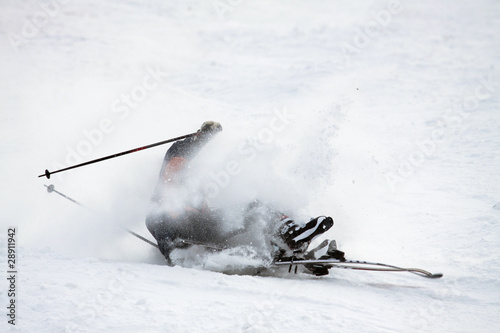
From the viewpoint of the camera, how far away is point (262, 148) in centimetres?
601

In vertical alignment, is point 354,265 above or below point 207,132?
below

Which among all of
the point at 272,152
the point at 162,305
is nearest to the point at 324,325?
the point at 162,305

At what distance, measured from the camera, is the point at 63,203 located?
654 centimetres

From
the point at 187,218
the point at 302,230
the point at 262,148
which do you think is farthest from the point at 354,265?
the point at 262,148

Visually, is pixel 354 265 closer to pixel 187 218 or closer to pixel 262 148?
pixel 187 218

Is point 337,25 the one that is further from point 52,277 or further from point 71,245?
point 52,277

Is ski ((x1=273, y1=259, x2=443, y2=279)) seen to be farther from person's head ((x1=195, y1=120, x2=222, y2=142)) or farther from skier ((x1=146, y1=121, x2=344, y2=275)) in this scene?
person's head ((x1=195, y1=120, x2=222, y2=142))

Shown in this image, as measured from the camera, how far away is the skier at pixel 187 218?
15.9ft

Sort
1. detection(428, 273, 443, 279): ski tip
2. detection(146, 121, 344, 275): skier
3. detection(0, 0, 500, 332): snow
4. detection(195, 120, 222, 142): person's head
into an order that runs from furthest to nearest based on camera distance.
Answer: detection(195, 120, 222, 142): person's head
detection(146, 121, 344, 275): skier
detection(428, 273, 443, 279): ski tip
detection(0, 0, 500, 332): snow

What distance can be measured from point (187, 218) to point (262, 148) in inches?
61.6

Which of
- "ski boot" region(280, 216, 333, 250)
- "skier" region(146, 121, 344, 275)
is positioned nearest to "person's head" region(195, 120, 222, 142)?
"skier" region(146, 121, 344, 275)

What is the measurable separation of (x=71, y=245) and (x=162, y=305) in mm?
2262

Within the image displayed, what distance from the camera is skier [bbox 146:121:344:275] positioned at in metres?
4.86

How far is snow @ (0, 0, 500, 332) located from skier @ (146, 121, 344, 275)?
32 cm
